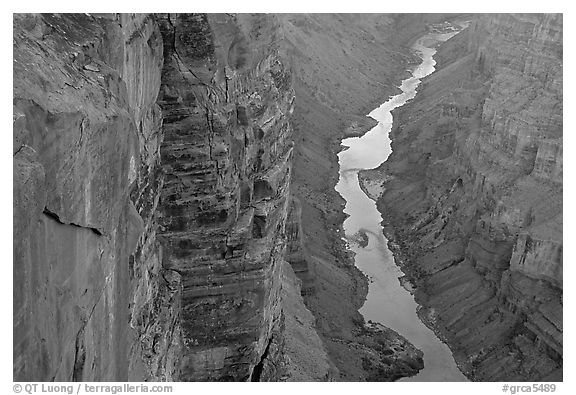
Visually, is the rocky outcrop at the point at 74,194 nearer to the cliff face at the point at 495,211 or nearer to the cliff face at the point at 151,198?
the cliff face at the point at 151,198

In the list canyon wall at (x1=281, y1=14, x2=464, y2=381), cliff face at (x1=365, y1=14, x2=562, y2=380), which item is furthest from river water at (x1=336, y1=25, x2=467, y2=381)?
cliff face at (x1=365, y1=14, x2=562, y2=380)

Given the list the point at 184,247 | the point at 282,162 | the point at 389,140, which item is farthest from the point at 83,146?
the point at 389,140

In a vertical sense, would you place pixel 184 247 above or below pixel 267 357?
above

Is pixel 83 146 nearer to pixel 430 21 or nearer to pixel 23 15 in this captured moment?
pixel 23 15

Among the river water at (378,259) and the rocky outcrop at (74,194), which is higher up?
the rocky outcrop at (74,194)

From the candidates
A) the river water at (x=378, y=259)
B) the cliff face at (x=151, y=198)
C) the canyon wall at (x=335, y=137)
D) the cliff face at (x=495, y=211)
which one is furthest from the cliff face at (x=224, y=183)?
the cliff face at (x=495, y=211)

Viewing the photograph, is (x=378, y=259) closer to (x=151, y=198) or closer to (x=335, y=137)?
(x=335, y=137)

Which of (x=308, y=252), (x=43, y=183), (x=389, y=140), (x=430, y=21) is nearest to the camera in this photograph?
(x=43, y=183)

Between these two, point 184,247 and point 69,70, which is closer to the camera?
point 69,70

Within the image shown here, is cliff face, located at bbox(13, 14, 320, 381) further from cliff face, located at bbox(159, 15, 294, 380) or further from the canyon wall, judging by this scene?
the canyon wall
